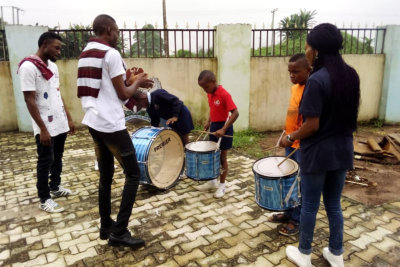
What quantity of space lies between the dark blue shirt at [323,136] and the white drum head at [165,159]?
8.00 ft

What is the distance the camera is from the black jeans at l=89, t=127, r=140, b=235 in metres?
3.13

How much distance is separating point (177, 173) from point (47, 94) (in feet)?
7.09

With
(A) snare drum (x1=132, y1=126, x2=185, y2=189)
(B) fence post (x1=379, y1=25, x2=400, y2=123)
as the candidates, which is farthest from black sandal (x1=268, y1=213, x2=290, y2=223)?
(B) fence post (x1=379, y1=25, x2=400, y2=123)

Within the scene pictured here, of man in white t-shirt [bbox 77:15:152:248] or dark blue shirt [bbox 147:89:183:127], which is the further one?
dark blue shirt [bbox 147:89:183:127]

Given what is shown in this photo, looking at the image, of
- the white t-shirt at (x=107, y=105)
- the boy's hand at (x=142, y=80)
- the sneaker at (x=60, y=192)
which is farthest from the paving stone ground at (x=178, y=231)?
the boy's hand at (x=142, y=80)

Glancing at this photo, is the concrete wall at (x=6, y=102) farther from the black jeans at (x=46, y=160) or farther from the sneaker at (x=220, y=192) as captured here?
the sneaker at (x=220, y=192)

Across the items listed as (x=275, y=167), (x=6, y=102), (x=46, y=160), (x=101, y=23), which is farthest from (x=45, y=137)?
(x=6, y=102)

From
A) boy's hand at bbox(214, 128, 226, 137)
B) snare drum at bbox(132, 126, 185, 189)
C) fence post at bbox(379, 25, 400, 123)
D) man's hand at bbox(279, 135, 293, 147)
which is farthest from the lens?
fence post at bbox(379, 25, 400, 123)

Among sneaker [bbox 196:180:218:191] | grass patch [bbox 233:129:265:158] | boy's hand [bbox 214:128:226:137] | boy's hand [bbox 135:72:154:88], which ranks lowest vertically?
grass patch [bbox 233:129:265:158]

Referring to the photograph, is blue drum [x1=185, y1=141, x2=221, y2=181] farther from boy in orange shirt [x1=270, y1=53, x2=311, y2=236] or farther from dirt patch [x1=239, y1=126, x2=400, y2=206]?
dirt patch [x1=239, y1=126, x2=400, y2=206]

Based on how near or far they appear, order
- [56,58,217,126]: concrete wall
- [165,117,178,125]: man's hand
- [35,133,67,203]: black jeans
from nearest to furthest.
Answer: [35,133,67,203]: black jeans, [165,117,178,125]: man's hand, [56,58,217,126]: concrete wall

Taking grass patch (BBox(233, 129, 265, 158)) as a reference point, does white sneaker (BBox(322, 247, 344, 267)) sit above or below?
above

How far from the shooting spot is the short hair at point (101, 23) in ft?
9.92

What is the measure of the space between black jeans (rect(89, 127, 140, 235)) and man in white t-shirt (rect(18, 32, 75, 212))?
119 centimetres
